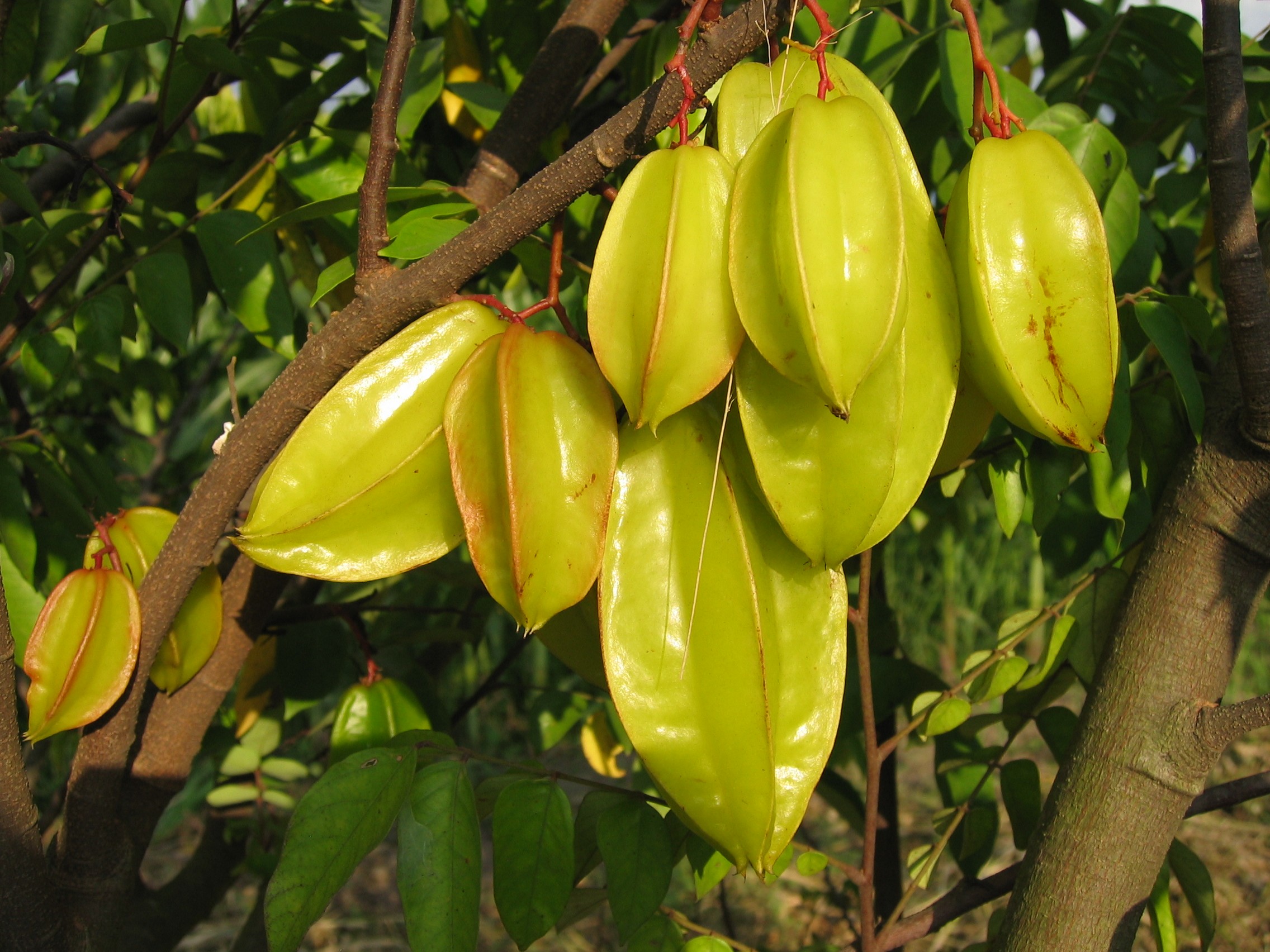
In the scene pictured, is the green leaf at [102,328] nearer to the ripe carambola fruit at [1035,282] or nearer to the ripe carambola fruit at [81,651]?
the ripe carambola fruit at [81,651]

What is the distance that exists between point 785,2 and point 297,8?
2.61 feet

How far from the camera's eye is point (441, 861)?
0.79 m

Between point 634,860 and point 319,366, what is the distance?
47 cm

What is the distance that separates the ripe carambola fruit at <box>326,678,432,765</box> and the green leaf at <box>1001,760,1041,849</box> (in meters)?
0.63

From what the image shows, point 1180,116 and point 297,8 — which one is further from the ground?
point 297,8

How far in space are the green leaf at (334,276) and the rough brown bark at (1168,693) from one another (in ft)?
2.27

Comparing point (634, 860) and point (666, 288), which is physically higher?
point (666, 288)

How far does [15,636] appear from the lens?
1188mm

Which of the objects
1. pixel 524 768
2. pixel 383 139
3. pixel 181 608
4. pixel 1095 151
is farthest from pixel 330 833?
pixel 1095 151

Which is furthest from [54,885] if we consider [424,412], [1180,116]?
[1180,116]

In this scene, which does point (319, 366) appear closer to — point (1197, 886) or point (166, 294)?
point (166, 294)

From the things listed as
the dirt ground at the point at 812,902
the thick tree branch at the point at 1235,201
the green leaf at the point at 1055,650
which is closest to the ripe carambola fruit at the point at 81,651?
the green leaf at the point at 1055,650

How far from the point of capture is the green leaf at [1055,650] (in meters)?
0.98

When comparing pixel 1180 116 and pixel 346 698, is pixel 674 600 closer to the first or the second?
pixel 346 698
